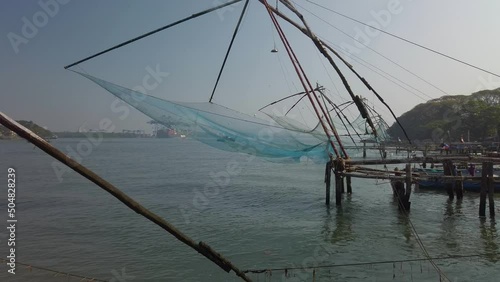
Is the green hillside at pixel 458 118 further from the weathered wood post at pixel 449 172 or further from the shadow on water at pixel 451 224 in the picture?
the shadow on water at pixel 451 224

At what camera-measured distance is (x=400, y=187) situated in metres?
13.3

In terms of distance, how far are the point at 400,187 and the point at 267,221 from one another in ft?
16.7

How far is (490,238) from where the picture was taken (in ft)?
31.4

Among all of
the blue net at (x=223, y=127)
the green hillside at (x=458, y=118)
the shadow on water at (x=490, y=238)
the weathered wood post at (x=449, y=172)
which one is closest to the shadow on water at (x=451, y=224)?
the weathered wood post at (x=449, y=172)

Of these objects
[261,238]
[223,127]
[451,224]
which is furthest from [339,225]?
[223,127]

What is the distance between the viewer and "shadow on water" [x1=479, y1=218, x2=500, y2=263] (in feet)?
27.0

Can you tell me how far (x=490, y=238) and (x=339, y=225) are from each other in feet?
13.0

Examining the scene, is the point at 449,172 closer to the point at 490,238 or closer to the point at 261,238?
the point at 490,238

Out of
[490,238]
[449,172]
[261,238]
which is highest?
[449,172]

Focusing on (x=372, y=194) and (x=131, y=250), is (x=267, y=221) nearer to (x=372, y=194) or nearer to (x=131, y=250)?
(x=131, y=250)

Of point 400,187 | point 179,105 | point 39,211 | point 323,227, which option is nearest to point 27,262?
point 179,105

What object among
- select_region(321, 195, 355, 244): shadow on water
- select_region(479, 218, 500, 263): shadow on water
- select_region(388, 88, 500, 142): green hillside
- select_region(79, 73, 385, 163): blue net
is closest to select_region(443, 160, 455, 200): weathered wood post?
select_region(479, 218, 500, 263): shadow on water

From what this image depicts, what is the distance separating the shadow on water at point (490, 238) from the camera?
8225mm

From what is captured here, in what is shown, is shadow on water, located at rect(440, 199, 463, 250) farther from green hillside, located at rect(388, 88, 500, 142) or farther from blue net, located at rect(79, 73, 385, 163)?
green hillside, located at rect(388, 88, 500, 142)
